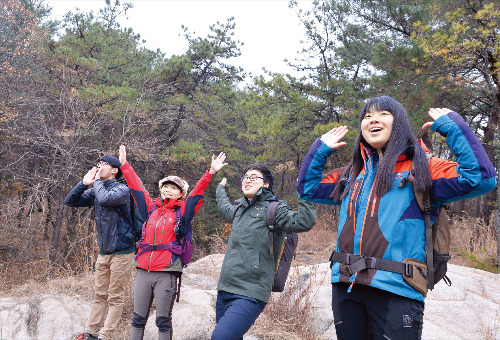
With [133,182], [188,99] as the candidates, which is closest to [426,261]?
[133,182]

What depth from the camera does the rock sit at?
448 cm

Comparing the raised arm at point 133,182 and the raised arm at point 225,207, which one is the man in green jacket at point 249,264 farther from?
the raised arm at point 133,182

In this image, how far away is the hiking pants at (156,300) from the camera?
3570mm

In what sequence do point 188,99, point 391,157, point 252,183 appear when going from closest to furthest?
point 391,157 → point 252,183 → point 188,99

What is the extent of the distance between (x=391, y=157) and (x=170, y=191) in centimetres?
248

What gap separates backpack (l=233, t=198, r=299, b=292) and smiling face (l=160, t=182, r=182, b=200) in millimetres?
1190

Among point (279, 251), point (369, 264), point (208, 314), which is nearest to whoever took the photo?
point (369, 264)

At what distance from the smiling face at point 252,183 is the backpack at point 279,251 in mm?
184

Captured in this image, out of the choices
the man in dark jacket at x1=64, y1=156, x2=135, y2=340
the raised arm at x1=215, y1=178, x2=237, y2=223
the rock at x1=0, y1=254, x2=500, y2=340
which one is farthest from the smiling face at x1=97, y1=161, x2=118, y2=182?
the rock at x1=0, y1=254, x2=500, y2=340

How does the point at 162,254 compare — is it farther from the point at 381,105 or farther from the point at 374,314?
the point at 381,105

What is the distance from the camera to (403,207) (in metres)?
1.87

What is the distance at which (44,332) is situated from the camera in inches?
180

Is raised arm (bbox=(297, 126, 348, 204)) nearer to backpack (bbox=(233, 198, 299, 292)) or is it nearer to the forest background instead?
backpack (bbox=(233, 198, 299, 292))

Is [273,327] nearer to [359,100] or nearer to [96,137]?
[96,137]
